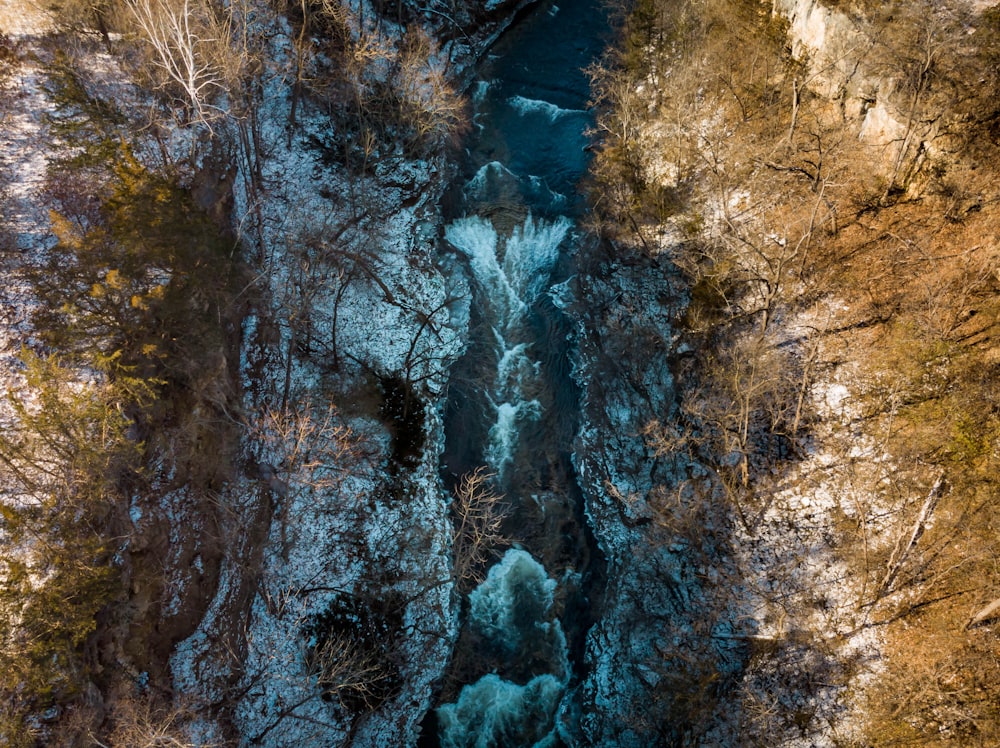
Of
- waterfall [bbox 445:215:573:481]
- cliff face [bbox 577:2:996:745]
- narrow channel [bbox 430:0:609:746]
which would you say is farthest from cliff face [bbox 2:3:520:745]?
cliff face [bbox 577:2:996:745]

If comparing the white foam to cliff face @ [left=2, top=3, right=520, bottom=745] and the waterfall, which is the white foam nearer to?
cliff face @ [left=2, top=3, right=520, bottom=745]

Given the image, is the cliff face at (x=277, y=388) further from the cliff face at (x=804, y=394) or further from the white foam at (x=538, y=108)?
the cliff face at (x=804, y=394)

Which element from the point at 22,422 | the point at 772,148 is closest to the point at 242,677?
the point at 22,422

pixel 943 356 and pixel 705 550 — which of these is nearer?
pixel 943 356

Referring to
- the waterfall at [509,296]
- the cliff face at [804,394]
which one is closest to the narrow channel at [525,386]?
the waterfall at [509,296]

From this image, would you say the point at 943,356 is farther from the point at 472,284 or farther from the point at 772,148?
the point at 472,284
